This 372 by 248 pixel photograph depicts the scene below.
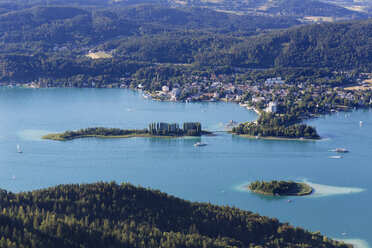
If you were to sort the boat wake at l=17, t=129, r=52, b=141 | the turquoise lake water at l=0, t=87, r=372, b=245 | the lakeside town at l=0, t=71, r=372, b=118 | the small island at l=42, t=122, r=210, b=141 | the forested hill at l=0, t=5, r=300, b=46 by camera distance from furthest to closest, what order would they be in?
the forested hill at l=0, t=5, r=300, b=46
the lakeside town at l=0, t=71, r=372, b=118
the small island at l=42, t=122, r=210, b=141
the boat wake at l=17, t=129, r=52, b=141
the turquoise lake water at l=0, t=87, r=372, b=245

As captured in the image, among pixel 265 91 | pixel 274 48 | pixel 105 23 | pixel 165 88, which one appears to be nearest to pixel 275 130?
pixel 265 91

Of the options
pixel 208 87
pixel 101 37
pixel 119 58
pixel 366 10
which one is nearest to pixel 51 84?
pixel 119 58

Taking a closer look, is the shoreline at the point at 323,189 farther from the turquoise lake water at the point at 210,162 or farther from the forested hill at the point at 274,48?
the forested hill at the point at 274,48

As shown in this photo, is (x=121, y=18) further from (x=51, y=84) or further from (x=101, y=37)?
(x=51, y=84)

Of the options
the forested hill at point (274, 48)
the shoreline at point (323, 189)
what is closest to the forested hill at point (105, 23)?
the forested hill at point (274, 48)

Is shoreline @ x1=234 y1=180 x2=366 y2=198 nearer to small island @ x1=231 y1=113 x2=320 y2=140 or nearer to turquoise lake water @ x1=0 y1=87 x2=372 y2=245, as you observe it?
turquoise lake water @ x1=0 y1=87 x2=372 y2=245

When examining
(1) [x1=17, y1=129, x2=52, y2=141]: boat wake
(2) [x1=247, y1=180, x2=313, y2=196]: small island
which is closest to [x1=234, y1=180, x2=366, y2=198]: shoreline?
(2) [x1=247, y1=180, x2=313, y2=196]: small island
